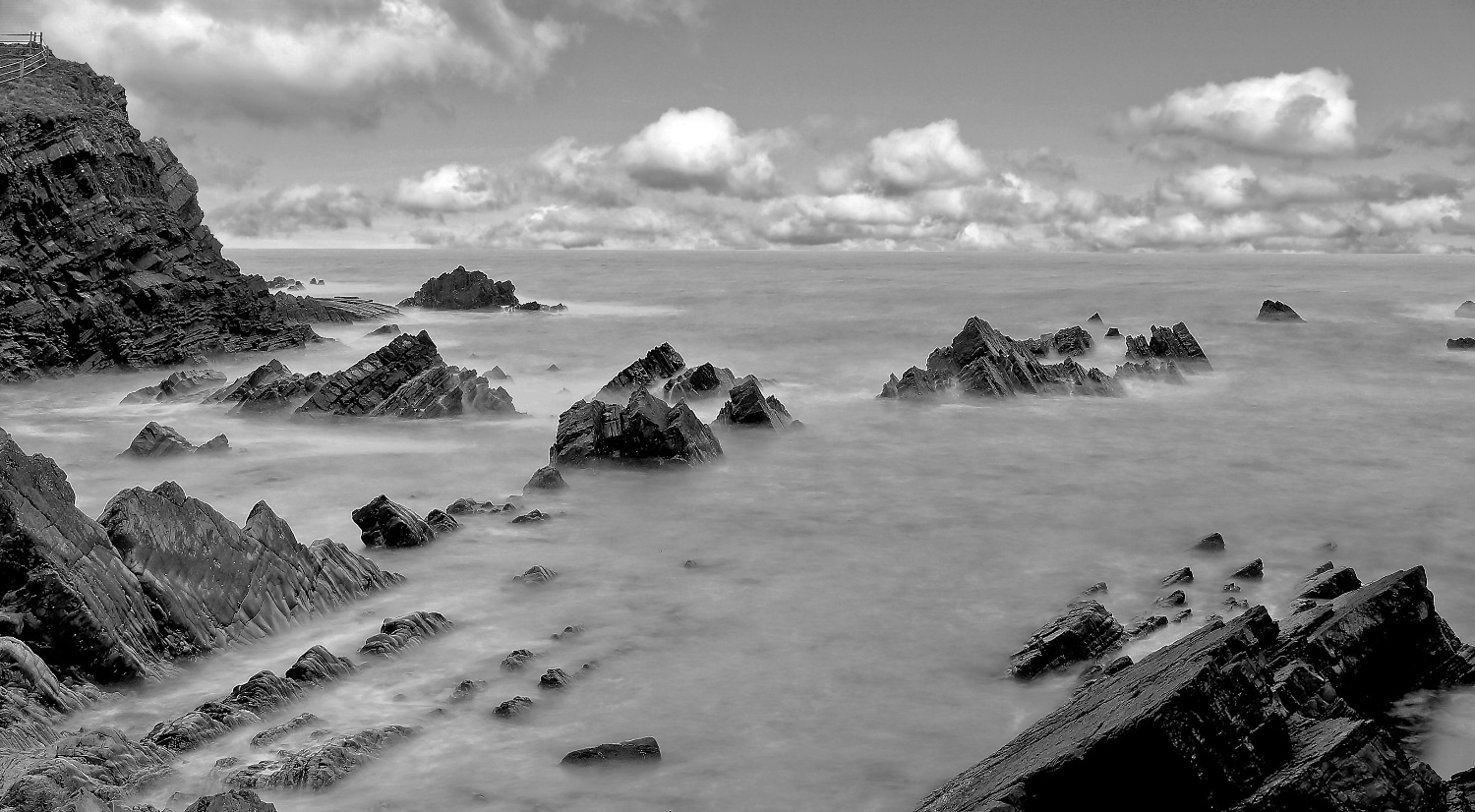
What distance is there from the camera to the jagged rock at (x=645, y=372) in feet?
118

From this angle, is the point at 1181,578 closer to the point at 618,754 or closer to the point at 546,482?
the point at 618,754

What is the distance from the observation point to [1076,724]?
27.2 ft

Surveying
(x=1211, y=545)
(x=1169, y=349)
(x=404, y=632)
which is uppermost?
(x=1169, y=349)

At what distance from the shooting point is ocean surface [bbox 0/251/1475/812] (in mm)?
11109

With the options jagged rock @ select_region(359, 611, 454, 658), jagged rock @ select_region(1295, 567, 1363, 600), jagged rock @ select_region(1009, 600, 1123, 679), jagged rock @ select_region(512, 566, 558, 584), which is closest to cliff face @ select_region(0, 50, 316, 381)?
jagged rock @ select_region(512, 566, 558, 584)

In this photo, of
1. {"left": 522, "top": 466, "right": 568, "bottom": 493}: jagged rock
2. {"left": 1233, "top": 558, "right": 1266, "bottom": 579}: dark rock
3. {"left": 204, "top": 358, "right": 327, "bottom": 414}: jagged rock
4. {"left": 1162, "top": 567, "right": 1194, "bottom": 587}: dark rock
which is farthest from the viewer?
{"left": 204, "top": 358, "right": 327, "bottom": 414}: jagged rock

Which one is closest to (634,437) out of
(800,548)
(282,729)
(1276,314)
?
→ (800,548)

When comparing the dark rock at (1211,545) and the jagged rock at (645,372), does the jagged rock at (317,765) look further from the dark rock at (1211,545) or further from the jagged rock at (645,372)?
the jagged rock at (645,372)

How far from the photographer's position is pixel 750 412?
29.6m

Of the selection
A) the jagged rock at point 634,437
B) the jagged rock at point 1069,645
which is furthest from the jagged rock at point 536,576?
the jagged rock at point 634,437

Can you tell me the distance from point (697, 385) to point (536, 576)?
1903 centimetres

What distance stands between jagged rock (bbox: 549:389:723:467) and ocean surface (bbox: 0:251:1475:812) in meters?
0.74

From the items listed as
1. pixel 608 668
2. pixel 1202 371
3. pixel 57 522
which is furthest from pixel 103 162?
pixel 1202 371

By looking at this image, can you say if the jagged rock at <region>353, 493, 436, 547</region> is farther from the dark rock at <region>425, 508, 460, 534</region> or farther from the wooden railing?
the wooden railing
